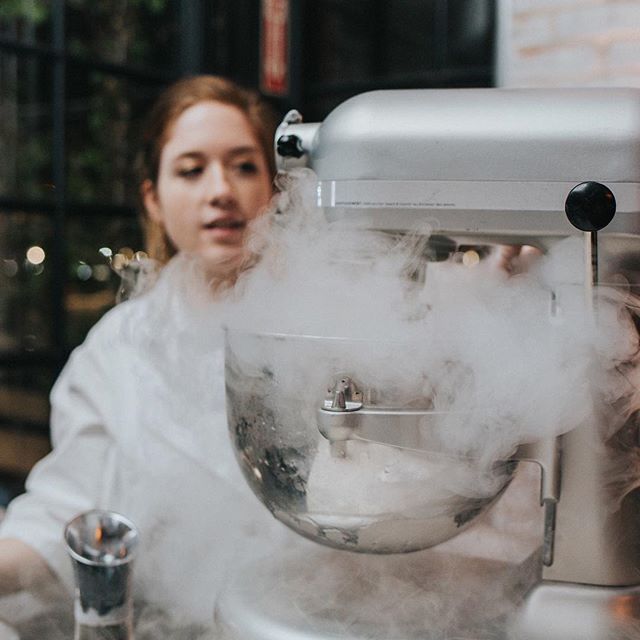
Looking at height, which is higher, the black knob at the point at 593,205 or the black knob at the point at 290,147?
the black knob at the point at 290,147

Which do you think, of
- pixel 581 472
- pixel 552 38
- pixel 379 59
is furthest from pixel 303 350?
pixel 379 59

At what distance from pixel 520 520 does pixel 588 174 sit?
39cm

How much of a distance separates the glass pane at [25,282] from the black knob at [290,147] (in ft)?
6.50

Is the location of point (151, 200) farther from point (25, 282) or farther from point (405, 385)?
point (25, 282)

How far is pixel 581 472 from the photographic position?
2.03 ft

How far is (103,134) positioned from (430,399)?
243 centimetres

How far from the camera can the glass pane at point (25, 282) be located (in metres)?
2.49

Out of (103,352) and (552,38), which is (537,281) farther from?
(552,38)

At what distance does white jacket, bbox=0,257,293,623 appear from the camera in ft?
2.98

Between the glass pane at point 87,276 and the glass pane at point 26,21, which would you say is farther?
the glass pane at point 87,276

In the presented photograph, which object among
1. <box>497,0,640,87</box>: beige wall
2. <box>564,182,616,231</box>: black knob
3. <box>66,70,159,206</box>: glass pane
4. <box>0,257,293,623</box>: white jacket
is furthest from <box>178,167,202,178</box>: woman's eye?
<box>66,70,159,206</box>: glass pane

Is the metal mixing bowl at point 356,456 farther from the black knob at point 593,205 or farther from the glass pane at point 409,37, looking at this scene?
the glass pane at point 409,37

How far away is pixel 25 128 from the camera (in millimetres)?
2494

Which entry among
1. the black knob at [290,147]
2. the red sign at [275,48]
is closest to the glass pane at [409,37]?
the red sign at [275,48]
